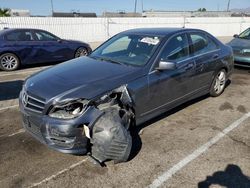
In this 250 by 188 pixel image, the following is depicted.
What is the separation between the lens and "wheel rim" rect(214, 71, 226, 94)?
585 cm

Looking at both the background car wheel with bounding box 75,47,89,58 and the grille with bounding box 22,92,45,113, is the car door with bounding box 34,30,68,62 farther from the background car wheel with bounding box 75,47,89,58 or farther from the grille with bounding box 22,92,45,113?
the grille with bounding box 22,92,45,113

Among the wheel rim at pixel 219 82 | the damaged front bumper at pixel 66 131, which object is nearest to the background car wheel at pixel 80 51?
the wheel rim at pixel 219 82

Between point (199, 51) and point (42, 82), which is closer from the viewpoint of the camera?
point (42, 82)

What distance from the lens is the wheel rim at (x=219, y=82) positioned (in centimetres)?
585

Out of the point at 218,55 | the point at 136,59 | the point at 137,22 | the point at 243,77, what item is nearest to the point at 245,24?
the point at 137,22

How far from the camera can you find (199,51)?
5.09 metres

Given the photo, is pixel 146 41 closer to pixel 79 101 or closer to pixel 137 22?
pixel 79 101

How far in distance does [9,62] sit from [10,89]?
273cm

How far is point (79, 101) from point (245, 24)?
29.2m

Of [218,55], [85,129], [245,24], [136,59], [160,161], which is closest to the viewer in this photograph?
[85,129]

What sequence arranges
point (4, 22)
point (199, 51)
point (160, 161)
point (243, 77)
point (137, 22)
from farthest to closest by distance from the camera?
point (137, 22)
point (4, 22)
point (243, 77)
point (199, 51)
point (160, 161)

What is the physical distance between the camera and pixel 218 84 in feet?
19.5

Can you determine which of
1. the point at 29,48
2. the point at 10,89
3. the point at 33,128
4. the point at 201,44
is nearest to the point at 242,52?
the point at 201,44

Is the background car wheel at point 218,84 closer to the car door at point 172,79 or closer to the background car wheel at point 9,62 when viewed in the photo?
the car door at point 172,79
